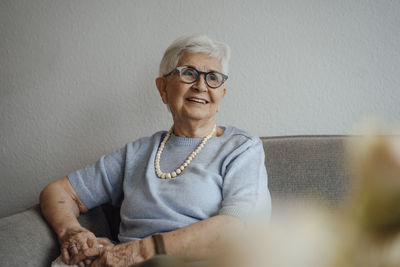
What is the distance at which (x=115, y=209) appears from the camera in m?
1.32

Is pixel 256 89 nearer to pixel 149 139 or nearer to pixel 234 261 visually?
pixel 149 139

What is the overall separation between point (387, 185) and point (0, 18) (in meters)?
1.93

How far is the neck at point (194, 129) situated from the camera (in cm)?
119

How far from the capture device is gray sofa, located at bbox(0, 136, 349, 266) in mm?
960

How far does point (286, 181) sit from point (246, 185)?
236 millimetres

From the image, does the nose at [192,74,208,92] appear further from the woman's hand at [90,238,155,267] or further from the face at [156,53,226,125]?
the woman's hand at [90,238,155,267]

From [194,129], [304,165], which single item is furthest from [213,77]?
Answer: [304,165]

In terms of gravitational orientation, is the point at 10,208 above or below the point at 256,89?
below

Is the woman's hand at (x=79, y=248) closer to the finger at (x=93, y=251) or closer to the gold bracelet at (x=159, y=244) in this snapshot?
the finger at (x=93, y=251)

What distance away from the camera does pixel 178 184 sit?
1062 millimetres

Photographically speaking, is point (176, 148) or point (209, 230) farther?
point (176, 148)

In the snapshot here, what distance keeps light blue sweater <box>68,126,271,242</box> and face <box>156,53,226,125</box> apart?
Result: 0.10 metres

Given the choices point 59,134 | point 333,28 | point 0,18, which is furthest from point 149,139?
point 0,18

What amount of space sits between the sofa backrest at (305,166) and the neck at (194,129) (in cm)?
25
